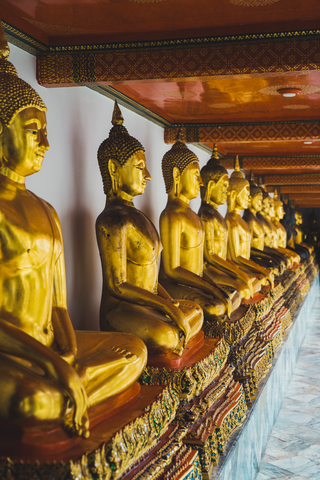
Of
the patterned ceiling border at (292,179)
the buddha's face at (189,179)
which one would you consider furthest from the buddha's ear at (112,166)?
the patterned ceiling border at (292,179)

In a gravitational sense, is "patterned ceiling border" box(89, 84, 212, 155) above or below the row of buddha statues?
above

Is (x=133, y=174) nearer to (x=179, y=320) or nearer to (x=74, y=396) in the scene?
(x=179, y=320)

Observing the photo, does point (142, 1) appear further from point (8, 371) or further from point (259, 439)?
point (259, 439)

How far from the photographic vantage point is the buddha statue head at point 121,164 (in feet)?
10.3

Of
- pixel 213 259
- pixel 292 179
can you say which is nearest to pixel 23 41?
pixel 213 259

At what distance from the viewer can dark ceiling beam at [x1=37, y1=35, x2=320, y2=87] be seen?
2607 millimetres

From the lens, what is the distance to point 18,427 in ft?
5.76

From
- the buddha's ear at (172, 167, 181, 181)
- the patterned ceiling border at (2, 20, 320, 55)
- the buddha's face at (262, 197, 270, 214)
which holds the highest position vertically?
the patterned ceiling border at (2, 20, 320, 55)

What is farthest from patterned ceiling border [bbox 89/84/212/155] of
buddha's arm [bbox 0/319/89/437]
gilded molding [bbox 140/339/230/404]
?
buddha's arm [bbox 0/319/89/437]

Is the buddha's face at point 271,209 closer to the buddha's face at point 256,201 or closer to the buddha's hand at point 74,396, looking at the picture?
the buddha's face at point 256,201

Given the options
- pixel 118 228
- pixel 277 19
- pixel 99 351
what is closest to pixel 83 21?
pixel 277 19

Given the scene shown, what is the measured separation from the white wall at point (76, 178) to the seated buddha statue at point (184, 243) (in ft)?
1.66

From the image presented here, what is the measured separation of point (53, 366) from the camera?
178 cm

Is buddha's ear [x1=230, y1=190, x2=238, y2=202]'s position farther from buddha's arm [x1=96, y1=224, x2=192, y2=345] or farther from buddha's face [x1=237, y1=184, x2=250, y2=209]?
buddha's arm [x1=96, y1=224, x2=192, y2=345]
